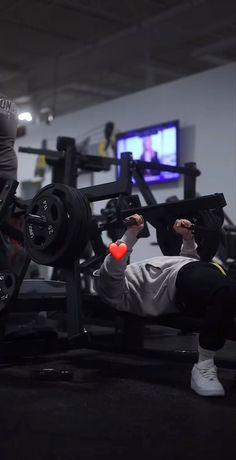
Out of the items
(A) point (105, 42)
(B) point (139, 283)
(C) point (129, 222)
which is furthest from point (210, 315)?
(A) point (105, 42)

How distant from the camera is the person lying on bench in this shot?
1974 mm

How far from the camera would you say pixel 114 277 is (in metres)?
2.22

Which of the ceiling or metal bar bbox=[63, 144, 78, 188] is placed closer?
metal bar bbox=[63, 144, 78, 188]

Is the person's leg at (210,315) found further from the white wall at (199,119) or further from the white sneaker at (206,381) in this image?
the white wall at (199,119)

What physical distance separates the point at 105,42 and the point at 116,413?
561 cm

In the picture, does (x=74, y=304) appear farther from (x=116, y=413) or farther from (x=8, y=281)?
(x=116, y=413)

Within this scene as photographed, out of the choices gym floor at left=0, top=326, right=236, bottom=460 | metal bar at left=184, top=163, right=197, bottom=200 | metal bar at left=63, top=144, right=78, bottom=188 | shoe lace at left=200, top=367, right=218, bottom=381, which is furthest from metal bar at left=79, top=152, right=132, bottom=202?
metal bar at left=184, top=163, right=197, bottom=200

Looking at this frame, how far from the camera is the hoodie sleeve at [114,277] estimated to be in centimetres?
220

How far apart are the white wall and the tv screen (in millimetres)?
102

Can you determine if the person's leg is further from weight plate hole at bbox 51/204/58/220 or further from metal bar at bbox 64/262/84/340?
weight plate hole at bbox 51/204/58/220

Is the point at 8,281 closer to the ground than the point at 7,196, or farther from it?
closer to the ground

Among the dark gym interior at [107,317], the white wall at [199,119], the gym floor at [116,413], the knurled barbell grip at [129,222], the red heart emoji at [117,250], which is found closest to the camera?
the gym floor at [116,413]

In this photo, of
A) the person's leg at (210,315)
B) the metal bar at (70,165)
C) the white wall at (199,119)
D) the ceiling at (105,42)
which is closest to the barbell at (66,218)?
the person's leg at (210,315)

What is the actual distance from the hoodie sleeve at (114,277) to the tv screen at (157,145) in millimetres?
3354
